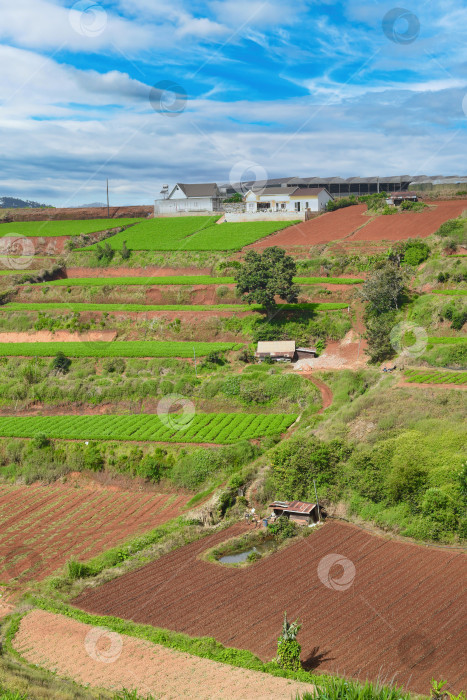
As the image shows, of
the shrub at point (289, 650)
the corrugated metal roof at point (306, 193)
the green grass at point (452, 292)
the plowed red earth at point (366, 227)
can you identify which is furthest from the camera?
the corrugated metal roof at point (306, 193)

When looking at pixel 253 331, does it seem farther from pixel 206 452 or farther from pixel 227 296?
pixel 206 452

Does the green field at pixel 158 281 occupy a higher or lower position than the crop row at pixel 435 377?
higher

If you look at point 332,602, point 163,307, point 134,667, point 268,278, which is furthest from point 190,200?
point 134,667

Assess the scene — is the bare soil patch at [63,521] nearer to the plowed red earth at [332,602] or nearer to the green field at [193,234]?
the plowed red earth at [332,602]

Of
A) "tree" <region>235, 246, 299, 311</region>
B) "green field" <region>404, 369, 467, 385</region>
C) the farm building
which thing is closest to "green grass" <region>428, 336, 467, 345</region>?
"green field" <region>404, 369, 467, 385</region>

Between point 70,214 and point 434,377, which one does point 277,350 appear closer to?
point 434,377

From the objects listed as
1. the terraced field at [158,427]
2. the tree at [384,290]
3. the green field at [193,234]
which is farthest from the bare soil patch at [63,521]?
the green field at [193,234]
